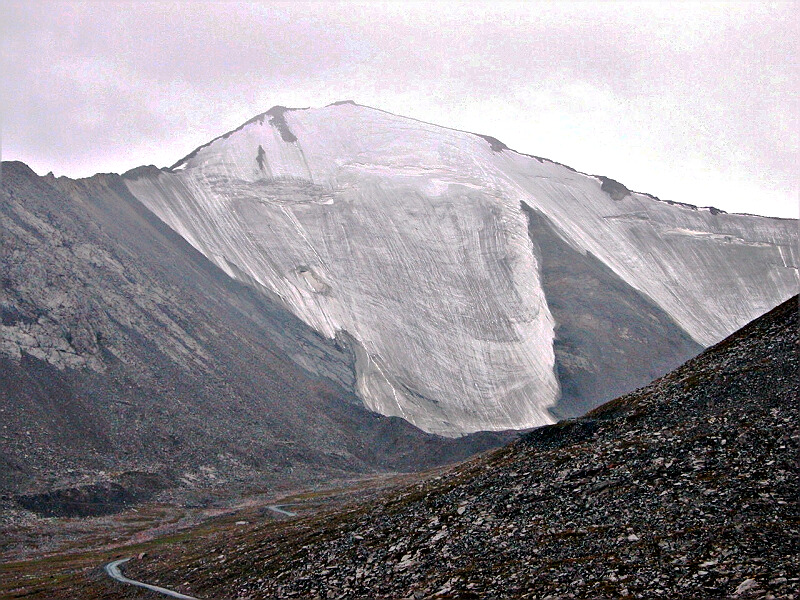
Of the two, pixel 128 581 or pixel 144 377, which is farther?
pixel 144 377

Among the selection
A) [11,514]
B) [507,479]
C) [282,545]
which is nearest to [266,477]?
[11,514]

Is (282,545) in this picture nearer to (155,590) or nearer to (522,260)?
(155,590)

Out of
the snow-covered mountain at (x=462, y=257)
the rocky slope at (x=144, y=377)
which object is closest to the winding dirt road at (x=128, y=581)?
the rocky slope at (x=144, y=377)

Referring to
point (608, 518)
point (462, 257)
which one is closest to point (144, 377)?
point (462, 257)

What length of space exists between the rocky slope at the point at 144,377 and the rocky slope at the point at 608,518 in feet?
116

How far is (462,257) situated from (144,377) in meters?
60.5

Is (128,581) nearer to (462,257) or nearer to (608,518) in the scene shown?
(608,518)

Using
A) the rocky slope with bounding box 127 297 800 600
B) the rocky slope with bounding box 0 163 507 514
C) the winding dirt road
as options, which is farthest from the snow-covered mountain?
the rocky slope with bounding box 127 297 800 600

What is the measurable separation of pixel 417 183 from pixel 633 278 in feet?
126

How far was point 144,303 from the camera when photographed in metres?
96.8

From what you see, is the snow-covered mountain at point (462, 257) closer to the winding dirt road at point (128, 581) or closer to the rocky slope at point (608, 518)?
the winding dirt road at point (128, 581)

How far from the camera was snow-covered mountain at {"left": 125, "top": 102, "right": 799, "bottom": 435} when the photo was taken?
117250 millimetres

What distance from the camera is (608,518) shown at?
26.2 meters

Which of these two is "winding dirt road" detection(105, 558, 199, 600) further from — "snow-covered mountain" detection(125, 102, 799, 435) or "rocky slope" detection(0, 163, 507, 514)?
"snow-covered mountain" detection(125, 102, 799, 435)
